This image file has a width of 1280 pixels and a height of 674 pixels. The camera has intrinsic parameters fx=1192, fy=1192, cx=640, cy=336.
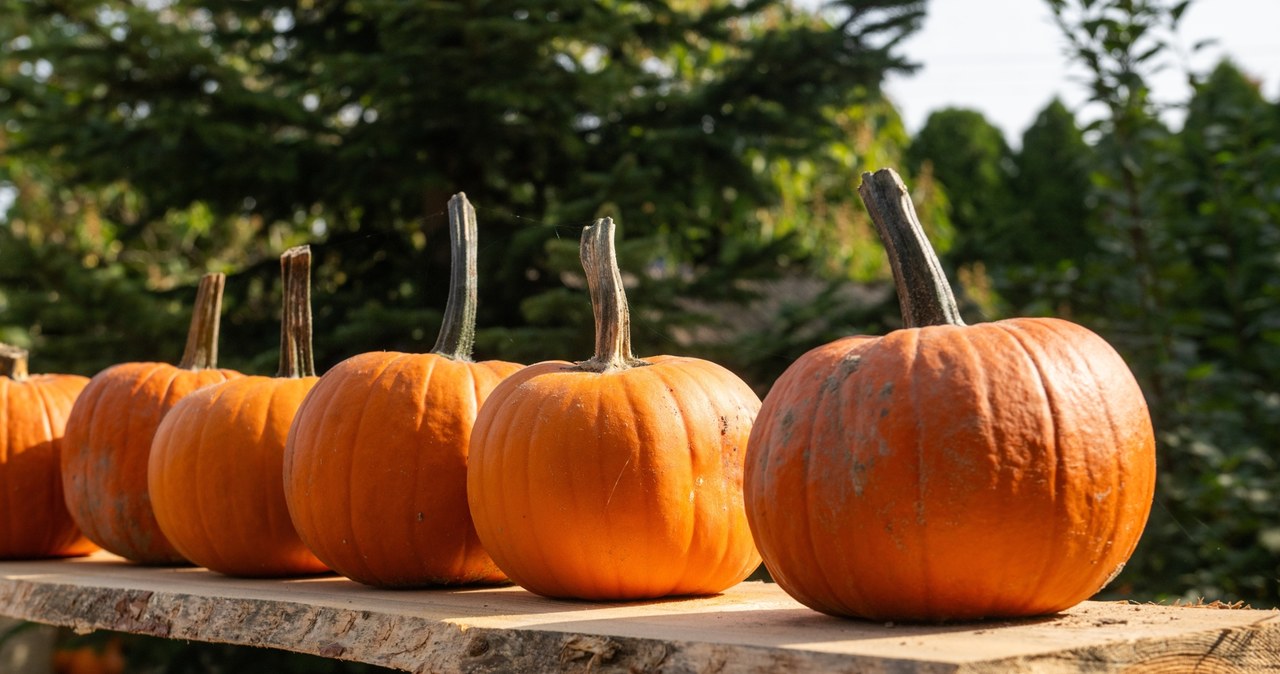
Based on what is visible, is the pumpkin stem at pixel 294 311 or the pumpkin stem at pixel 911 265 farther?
the pumpkin stem at pixel 294 311

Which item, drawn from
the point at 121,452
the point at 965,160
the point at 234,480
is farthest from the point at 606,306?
the point at 965,160

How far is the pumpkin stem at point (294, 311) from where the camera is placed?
2.34m

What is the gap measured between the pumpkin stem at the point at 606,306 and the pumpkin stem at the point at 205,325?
3.90ft

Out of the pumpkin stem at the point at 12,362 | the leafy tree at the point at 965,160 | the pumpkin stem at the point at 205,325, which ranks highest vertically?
the leafy tree at the point at 965,160

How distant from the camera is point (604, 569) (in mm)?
1665

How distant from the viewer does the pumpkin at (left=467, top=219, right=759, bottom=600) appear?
64.4 inches

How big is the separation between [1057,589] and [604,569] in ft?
1.99

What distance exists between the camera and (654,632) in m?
1.32

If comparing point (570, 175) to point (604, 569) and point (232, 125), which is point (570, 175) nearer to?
point (232, 125)

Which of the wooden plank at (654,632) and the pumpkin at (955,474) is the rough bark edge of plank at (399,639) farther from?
the pumpkin at (955,474)

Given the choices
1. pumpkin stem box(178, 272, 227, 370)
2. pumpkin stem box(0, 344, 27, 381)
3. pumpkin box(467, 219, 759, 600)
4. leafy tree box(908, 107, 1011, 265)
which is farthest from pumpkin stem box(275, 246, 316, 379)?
leafy tree box(908, 107, 1011, 265)

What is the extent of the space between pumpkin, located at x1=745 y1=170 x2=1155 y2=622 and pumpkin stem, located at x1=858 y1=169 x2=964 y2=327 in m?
0.07

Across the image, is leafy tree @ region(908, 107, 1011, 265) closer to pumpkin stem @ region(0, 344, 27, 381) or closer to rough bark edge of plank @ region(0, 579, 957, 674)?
pumpkin stem @ region(0, 344, 27, 381)

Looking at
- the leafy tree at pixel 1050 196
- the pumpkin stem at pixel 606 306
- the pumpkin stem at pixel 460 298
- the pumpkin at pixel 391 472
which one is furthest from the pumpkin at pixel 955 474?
the leafy tree at pixel 1050 196
